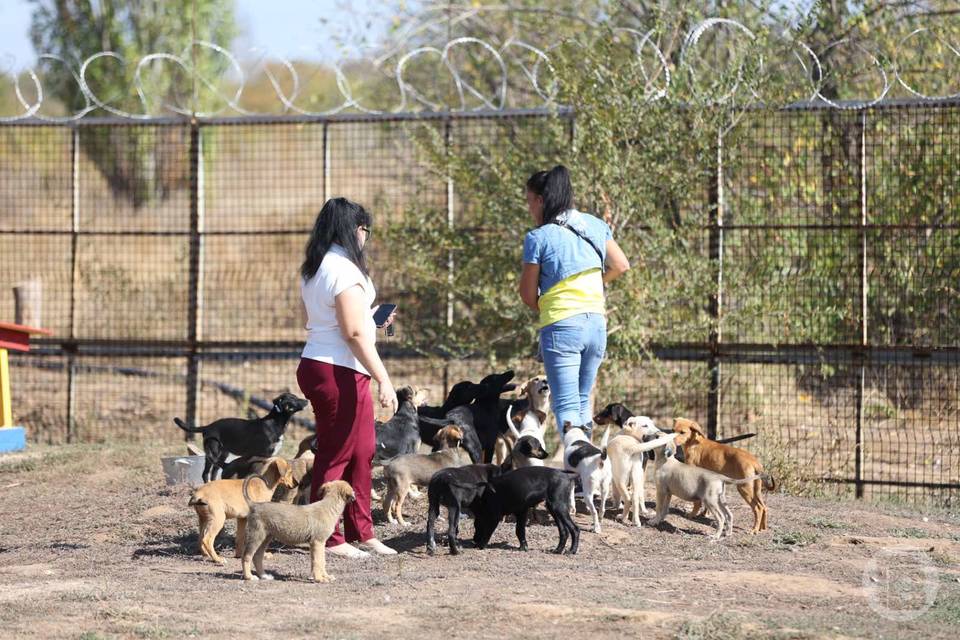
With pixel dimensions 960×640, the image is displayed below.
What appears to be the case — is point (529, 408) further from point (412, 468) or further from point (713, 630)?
point (713, 630)

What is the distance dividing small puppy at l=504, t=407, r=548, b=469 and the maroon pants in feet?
3.74

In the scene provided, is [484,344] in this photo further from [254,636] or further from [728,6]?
[254,636]

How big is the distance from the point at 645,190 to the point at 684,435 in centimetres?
304

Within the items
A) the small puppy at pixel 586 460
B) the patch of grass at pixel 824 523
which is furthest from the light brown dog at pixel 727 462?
the small puppy at pixel 586 460

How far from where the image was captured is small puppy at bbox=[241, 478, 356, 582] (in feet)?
22.9

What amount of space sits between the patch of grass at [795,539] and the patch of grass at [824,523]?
1.07 feet

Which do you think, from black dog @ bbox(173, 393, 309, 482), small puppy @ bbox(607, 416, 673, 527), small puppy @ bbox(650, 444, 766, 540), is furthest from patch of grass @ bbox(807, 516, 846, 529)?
black dog @ bbox(173, 393, 309, 482)

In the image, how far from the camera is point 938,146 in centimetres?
1316

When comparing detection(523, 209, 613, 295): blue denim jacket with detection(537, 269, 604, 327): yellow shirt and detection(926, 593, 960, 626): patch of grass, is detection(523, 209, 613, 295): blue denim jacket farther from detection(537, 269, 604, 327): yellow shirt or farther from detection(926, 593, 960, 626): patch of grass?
detection(926, 593, 960, 626): patch of grass

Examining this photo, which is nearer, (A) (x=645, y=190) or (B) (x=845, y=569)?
(B) (x=845, y=569)

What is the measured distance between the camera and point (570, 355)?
27.0 ft

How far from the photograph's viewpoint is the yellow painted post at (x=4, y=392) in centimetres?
1238

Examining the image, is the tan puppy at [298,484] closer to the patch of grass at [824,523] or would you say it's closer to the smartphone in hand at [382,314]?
the smartphone in hand at [382,314]

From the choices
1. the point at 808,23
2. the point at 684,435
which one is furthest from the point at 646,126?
the point at 684,435
